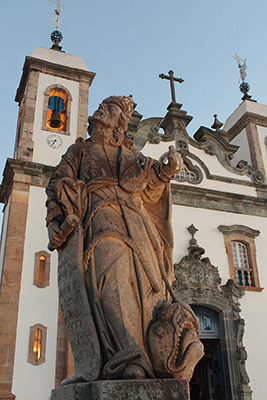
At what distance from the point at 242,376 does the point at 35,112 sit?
973 cm

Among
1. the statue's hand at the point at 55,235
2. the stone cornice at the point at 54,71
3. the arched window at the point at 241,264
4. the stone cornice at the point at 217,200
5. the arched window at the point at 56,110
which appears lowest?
the statue's hand at the point at 55,235

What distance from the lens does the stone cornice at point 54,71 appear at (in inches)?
546

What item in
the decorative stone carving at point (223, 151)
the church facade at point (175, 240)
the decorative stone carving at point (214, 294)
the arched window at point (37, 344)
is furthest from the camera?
the decorative stone carving at point (223, 151)

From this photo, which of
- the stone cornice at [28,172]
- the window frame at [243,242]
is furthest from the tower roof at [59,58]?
the window frame at [243,242]

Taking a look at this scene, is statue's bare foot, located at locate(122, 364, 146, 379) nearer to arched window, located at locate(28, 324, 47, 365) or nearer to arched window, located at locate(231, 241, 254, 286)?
arched window, located at locate(28, 324, 47, 365)

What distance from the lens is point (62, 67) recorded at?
14.1 meters

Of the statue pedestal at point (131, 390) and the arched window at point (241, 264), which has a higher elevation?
the arched window at point (241, 264)

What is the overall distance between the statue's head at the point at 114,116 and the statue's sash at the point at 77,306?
1.11m

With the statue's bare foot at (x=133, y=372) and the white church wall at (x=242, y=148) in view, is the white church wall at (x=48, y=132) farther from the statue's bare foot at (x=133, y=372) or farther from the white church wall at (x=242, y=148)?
the statue's bare foot at (x=133, y=372)

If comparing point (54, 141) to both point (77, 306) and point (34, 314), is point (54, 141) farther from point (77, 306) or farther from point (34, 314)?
point (77, 306)

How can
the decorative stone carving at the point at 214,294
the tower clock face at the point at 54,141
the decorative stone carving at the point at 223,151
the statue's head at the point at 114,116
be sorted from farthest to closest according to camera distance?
the decorative stone carving at the point at 223,151 < the tower clock face at the point at 54,141 < the decorative stone carving at the point at 214,294 < the statue's head at the point at 114,116

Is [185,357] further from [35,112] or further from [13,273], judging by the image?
[35,112]

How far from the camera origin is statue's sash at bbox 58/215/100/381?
8.96 ft

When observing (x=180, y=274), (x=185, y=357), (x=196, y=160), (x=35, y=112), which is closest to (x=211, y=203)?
(x=196, y=160)
